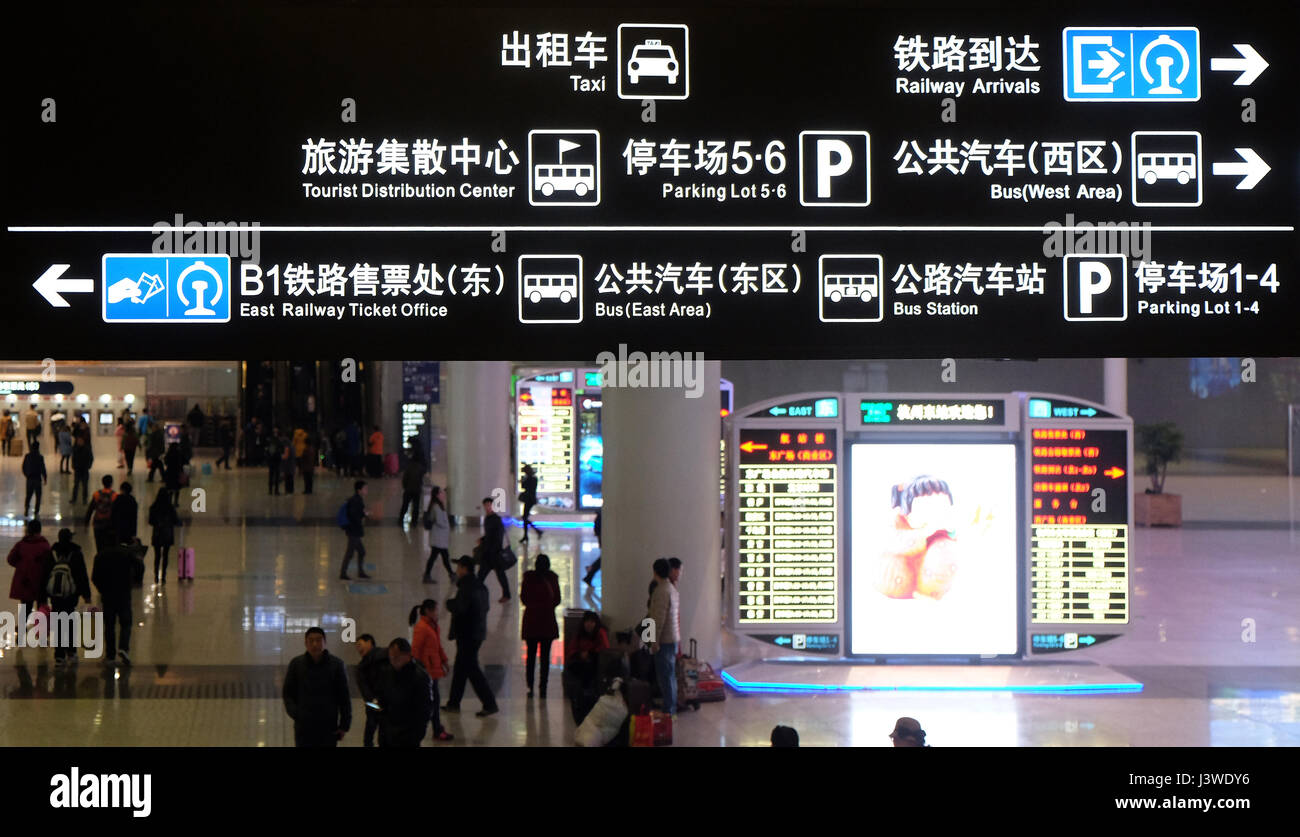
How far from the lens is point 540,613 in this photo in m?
11.4

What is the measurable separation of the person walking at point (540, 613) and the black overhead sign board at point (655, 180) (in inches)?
254

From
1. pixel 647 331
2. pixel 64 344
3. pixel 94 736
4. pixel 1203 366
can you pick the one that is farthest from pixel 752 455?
pixel 1203 366

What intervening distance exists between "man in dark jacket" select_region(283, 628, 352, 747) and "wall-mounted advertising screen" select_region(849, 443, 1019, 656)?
202 inches

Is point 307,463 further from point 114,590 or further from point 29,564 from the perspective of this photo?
point 114,590

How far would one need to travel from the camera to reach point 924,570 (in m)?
11.7

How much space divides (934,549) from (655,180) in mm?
7545

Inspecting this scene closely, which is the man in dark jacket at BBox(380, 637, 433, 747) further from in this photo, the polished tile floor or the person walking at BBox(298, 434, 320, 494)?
the person walking at BBox(298, 434, 320, 494)

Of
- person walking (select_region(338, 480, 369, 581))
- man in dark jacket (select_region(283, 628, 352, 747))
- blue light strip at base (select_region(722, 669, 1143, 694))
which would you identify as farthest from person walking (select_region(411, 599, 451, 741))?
person walking (select_region(338, 480, 369, 581))

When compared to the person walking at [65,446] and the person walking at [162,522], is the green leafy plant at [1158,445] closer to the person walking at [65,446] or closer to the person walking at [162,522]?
the person walking at [162,522]

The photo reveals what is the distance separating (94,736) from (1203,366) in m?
32.4

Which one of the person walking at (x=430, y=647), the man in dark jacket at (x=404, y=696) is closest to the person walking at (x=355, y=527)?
the person walking at (x=430, y=647)

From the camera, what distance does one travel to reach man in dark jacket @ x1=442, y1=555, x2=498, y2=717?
1084 cm

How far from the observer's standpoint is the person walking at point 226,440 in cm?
3685

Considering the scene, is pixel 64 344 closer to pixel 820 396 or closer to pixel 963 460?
pixel 820 396
